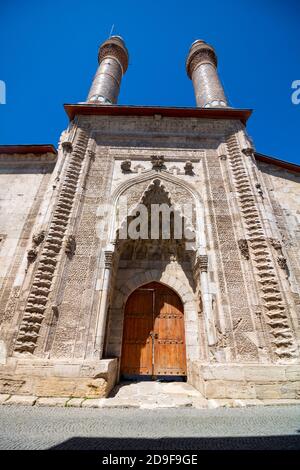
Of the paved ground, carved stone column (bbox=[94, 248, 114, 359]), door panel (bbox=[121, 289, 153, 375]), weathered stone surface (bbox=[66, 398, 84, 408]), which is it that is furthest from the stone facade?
the paved ground

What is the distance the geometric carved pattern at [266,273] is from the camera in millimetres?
4244

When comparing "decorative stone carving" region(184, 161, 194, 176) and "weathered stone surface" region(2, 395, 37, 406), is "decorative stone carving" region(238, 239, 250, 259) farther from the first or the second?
"weathered stone surface" region(2, 395, 37, 406)

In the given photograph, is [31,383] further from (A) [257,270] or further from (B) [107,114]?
(B) [107,114]

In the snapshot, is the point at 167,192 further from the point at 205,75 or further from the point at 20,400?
the point at 205,75

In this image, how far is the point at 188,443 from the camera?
1.95 metres

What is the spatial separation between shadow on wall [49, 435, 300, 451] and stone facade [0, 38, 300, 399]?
1718mm

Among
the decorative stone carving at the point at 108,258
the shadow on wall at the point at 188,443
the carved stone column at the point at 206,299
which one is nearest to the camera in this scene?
the shadow on wall at the point at 188,443

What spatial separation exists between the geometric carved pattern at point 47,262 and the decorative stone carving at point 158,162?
6.97ft

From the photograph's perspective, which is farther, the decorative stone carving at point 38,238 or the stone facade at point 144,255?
the decorative stone carving at point 38,238

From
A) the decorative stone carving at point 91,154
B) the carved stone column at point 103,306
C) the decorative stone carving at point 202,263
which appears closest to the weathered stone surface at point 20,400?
the carved stone column at point 103,306

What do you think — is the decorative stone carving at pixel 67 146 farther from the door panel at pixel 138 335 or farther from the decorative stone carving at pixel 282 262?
the decorative stone carving at pixel 282 262

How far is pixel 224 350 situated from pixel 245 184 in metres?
4.17

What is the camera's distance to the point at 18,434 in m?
2.11

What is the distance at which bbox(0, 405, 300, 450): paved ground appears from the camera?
1918mm
